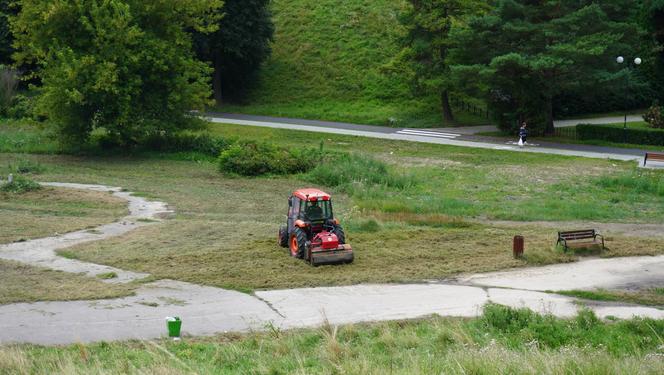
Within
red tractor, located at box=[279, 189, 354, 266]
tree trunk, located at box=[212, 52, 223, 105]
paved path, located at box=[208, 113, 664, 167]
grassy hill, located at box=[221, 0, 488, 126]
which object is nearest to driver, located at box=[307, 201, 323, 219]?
red tractor, located at box=[279, 189, 354, 266]

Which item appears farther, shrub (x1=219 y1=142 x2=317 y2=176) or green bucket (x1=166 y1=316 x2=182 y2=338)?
shrub (x1=219 y1=142 x2=317 y2=176)

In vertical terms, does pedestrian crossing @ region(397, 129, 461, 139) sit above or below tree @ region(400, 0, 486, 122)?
below

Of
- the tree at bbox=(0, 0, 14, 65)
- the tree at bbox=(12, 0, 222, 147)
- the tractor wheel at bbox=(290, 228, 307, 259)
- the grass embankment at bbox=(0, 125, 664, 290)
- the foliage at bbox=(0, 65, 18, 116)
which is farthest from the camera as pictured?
the tree at bbox=(0, 0, 14, 65)

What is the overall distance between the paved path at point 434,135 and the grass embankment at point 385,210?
2185 mm

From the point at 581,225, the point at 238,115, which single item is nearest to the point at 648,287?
the point at 581,225

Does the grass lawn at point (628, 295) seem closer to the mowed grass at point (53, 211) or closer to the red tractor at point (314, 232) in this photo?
the red tractor at point (314, 232)

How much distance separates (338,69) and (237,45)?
9.49m

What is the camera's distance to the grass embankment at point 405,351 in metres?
11.0

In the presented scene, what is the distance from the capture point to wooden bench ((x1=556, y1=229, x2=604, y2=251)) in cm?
2430

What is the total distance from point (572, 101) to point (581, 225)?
3306 centimetres

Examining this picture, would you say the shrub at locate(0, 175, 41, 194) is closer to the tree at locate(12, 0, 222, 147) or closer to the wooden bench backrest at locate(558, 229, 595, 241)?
the tree at locate(12, 0, 222, 147)

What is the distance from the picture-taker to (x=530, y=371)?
34.2 ft

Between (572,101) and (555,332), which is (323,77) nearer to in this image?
(572,101)

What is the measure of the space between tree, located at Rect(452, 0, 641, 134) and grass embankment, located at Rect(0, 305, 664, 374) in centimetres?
3307
